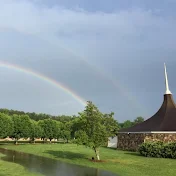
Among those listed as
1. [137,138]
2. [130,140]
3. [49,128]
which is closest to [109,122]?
[137,138]

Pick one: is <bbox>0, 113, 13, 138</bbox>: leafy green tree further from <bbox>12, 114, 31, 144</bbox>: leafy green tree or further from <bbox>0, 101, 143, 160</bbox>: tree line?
<bbox>12, 114, 31, 144</bbox>: leafy green tree

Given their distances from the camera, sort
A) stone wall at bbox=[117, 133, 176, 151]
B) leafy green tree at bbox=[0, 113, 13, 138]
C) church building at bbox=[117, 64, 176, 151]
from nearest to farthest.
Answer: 1. stone wall at bbox=[117, 133, 176, 151]
2. church building at bbox=[117, 64, 176, 151]
3. leafy green tree at bbox=[0, 113, 13, 138]

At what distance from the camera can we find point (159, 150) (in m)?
45.6

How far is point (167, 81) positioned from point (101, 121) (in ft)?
104

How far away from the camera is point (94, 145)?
39469mm

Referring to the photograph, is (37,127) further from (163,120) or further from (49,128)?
(163,120)

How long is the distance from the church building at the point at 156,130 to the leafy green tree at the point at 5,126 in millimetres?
31079

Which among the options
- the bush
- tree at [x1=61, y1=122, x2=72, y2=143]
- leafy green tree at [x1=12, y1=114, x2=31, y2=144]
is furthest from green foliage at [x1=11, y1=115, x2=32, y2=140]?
the bush

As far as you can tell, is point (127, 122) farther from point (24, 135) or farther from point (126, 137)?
point (126, 137)

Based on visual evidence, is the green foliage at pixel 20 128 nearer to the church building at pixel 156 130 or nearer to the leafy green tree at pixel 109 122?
the church building at pixel 156 130

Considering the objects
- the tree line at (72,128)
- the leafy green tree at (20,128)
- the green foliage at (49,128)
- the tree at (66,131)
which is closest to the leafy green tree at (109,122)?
the tree line at (72,128)

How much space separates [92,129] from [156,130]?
18.6 meters

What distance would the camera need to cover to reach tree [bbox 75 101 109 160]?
39.8 meters

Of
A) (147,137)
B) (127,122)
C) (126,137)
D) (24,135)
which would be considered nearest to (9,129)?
(24,135)
